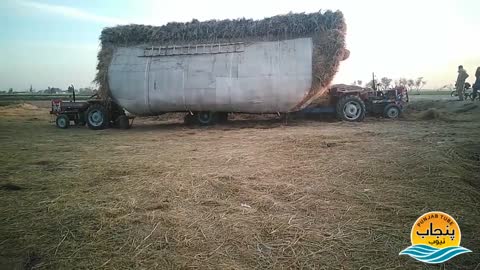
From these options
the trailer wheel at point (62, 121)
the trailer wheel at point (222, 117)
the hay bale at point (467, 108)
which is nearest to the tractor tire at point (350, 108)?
the trailer wheel at point (222, 117)

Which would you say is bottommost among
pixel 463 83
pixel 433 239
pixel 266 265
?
pixel 266 265

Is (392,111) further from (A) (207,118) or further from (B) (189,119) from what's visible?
(B) (189,119)

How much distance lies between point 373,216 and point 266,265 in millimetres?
1196

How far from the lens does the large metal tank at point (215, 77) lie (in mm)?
9977

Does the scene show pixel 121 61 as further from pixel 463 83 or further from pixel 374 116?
pixel 463 83

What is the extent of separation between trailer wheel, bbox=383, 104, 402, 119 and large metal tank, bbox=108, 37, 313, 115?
336cm

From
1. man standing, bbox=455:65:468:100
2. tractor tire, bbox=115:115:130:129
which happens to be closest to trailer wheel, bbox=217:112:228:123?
tractor tire, bbox=115:115:130:129

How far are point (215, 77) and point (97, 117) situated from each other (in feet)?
14.2

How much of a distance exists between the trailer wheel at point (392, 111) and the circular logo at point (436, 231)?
9.93m

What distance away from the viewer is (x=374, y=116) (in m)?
11.6

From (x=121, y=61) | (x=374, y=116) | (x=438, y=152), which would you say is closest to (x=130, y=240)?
(x=438, y=152)

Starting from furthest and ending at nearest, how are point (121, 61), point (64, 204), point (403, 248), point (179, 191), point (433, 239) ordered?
point (121, 61), point (179, 191), point (64, 204), point (403, 248), point (433, 239)

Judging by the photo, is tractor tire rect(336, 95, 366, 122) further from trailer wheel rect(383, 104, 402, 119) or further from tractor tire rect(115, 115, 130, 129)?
tractor tire rect(115, 115, 130, 129)

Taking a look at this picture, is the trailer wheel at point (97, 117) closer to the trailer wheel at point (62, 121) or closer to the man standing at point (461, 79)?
the trailer wheel at point (62, 121)
